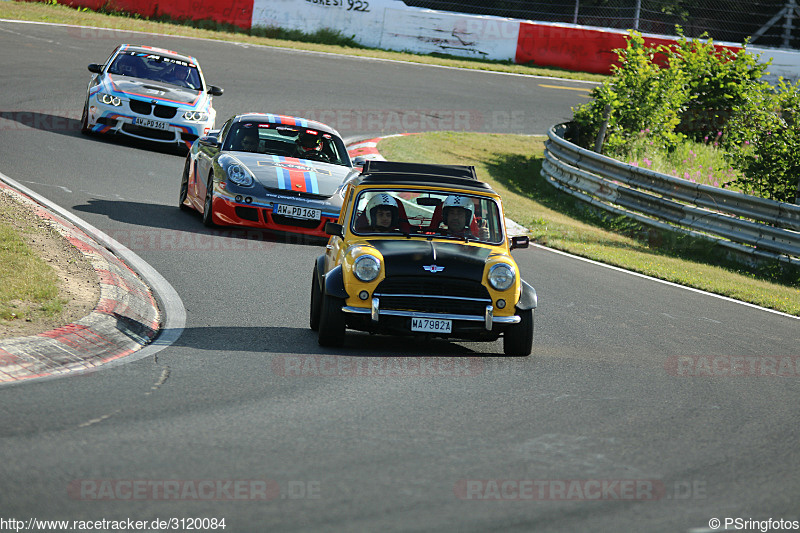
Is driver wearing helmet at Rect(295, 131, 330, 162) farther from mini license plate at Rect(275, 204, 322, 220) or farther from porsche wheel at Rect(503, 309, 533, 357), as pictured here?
porsche wheel at Rect(503, 309, 533, 357)

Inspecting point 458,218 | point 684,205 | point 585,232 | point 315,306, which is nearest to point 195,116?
point 585,232

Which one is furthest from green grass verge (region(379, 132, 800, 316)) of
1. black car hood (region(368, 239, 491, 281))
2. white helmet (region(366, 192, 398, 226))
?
white helmet (region(366, 192, 398, 226))

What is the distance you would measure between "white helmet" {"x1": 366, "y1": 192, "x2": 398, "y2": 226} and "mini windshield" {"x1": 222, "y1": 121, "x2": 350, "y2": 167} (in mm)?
5335

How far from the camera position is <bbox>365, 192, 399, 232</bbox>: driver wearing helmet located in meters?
8.64

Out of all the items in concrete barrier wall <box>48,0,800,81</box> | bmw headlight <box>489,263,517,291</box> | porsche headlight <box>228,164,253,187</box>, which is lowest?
porsche headlight <box>228,164,253,187</box>

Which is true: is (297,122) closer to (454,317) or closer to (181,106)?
(181,106)

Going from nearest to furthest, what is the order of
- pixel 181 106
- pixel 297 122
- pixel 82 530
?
1. pixel 82 530
2. pixel 297 122
3. pixel 181 106

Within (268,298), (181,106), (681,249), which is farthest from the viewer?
(181,106)

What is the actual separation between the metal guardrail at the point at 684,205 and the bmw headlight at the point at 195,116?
7070mm

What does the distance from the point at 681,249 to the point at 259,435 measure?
40.6ft

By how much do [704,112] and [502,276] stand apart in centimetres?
1898

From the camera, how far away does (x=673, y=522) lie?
14.8 ft

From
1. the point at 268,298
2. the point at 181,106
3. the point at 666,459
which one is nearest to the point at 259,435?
the point at 666,459

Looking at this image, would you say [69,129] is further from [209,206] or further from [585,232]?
[585,232]
